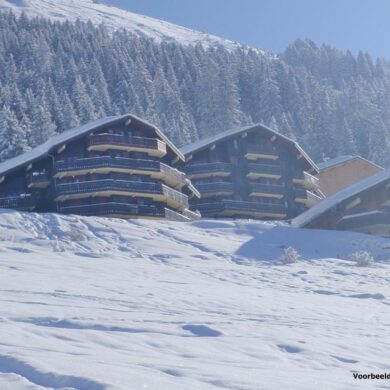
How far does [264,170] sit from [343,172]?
598 inches

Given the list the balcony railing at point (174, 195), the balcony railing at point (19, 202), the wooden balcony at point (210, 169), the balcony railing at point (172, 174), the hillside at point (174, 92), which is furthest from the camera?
the hillside at point (174, 92)

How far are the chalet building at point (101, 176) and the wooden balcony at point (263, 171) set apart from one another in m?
10.8

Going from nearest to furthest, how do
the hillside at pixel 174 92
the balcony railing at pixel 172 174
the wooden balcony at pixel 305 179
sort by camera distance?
the balcony railing at pixel 172 174
the wooden balcony at pixel 305 179
the hillside at pixel 174 92

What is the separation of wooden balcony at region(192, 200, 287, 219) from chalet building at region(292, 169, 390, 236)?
860 inches

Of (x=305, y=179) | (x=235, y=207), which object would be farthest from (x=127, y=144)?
(x=305, y=179)

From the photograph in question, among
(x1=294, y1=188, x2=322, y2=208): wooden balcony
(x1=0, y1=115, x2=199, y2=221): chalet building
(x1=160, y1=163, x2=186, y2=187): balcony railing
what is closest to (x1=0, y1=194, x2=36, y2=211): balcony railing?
(x1=0, y1=115, x2=199, y2=221): chalet building

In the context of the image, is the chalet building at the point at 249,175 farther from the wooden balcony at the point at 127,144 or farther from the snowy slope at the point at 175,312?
the snowy slope at the point at 175,312

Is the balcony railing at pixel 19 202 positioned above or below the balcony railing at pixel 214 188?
below

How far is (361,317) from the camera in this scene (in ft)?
65.0

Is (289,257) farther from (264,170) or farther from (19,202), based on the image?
(264,170)

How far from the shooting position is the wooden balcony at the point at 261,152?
74.7 metres

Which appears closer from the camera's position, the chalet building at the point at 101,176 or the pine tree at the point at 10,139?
the chalet building at the point at 101,176

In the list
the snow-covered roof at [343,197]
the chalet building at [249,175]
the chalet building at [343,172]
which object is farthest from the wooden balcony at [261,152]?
the snow-covered roof at [343,197]

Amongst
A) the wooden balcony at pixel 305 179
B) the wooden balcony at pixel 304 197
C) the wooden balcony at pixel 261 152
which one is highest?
the wooden balcony at pixel 261 152
